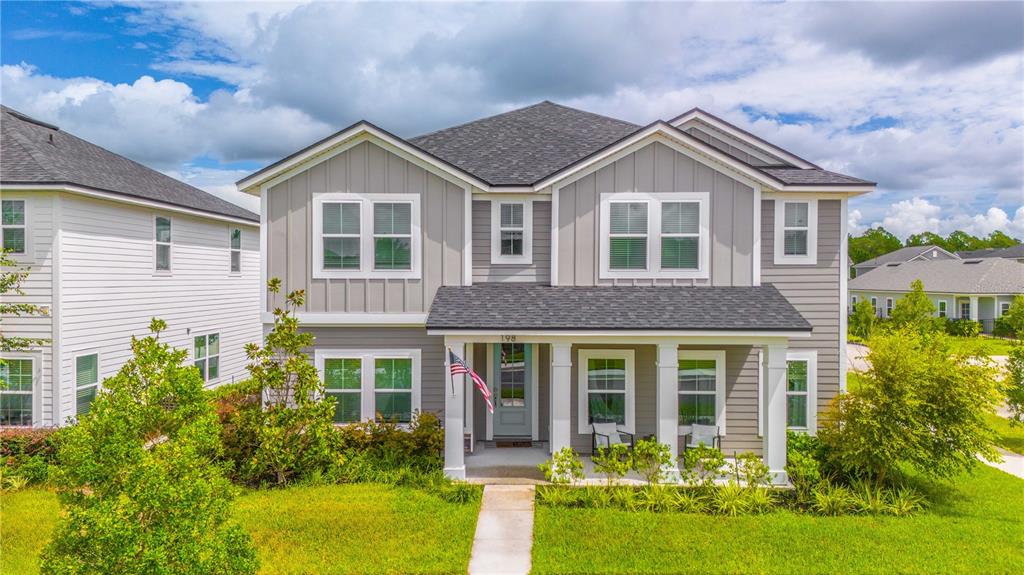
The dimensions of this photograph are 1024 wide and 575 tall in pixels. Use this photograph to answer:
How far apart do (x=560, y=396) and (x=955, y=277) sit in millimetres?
45857

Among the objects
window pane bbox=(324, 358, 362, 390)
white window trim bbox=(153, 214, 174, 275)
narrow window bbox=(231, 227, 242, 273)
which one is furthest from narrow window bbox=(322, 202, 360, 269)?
narrow window bbox=(231, 227, 242, 273)

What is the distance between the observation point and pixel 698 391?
11812mm

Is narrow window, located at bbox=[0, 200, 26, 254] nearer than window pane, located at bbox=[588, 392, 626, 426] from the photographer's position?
No

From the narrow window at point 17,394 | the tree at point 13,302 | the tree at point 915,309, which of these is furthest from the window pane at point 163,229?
the tree at point 915,309

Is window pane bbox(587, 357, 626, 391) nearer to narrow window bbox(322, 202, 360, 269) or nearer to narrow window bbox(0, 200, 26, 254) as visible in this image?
narrow window bbox(322, 202, 360, 269)

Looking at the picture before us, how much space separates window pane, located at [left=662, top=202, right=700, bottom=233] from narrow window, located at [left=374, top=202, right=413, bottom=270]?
546 centimetres

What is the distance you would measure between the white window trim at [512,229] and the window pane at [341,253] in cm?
292

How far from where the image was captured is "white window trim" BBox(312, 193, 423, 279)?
38.8ft

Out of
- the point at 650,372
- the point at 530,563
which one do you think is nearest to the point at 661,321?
the point at 650,372

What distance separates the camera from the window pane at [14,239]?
39.8 ft

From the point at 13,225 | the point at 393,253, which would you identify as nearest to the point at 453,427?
the point at 393,253

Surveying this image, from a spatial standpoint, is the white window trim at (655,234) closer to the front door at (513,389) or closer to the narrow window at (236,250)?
the front door at (513,389)

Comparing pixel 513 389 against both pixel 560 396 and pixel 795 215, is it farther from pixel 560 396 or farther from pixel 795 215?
pixel 795 215

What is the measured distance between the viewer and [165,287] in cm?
1571
